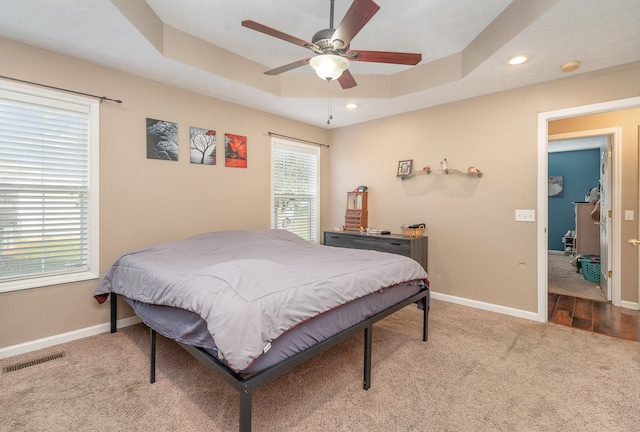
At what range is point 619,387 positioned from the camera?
2.03 metres

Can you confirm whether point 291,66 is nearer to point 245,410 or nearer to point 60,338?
point 245,410

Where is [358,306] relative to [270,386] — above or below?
above

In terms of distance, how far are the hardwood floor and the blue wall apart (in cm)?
437

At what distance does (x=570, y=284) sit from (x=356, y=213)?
3346 millimetres

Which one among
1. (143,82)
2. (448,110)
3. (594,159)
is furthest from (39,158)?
(594,159)

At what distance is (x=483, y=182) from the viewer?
3.59 meters

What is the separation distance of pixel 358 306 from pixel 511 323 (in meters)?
2.13

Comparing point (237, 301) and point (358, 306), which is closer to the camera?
point (237, 301)

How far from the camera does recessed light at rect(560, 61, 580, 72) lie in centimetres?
274

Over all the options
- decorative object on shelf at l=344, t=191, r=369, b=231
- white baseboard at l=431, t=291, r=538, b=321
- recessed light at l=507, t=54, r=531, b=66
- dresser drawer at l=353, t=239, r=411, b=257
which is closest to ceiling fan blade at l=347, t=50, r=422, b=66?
recessed light at l=507, t=54, r=531, b=66

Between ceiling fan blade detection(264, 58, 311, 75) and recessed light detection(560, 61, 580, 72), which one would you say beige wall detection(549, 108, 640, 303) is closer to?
recessed light detection(560, 61, 580, 72)

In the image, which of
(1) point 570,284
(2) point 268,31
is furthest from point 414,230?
(2) point 268,31

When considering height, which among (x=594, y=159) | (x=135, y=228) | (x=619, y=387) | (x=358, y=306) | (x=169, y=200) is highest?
(x=594, y=159)

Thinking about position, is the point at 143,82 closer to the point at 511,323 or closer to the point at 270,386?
the point at 270,386
